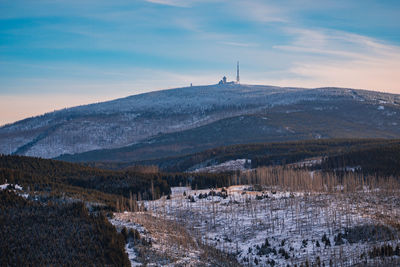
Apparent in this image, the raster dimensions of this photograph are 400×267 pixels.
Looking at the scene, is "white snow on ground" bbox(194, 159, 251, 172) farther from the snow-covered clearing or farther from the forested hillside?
the snow-covered clearing

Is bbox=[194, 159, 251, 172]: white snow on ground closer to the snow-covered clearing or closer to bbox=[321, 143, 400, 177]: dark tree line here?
bbox=[321, 143, 400, 177]: dark tree line

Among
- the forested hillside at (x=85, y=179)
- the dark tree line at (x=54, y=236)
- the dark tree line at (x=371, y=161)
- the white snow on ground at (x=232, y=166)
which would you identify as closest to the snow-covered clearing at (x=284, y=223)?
the dark tree line at (x=54, y=236)

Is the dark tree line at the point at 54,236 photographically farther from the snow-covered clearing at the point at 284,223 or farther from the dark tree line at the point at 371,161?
the dark tree line at the point at 371,161

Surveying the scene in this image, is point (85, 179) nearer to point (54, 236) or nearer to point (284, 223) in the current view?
point (54, 236)

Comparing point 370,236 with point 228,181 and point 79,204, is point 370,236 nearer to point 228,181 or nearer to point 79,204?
point 79,204

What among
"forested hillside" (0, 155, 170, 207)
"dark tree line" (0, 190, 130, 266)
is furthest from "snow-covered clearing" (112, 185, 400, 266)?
"forested hillside" (0, 155, 170, 207)

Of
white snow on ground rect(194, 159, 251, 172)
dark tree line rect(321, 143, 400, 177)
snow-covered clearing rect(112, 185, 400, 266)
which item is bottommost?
snow-covered clearing rect(112, 185, 400, 266)

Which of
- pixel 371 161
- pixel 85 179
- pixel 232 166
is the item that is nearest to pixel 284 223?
pixel 85 179

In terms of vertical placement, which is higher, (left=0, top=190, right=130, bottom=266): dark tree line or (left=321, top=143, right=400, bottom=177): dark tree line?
(left=321, top=143, right=400, bottom=177): dark tree line

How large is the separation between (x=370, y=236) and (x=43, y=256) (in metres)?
23.8

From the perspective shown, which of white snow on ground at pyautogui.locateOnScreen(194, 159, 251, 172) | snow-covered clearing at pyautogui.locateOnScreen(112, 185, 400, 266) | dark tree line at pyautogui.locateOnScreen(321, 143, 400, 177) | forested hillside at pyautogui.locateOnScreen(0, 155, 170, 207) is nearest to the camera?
snow-covered clearing at pyautogui.locateOnScreen(112, 185, 400, 266)

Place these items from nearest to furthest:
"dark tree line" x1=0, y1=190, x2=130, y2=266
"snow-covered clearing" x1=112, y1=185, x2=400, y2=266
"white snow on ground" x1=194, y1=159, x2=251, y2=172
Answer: "dark tree line" x1=0, y1=190, x2=130, y2=266
"snow-covered clearing" x1=112, y1=185, x2=400, y2=266
"white snow on ground" x1=194, y1=159, x2=251, y2=172

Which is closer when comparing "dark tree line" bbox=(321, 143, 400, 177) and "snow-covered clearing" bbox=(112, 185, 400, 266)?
"snow-covered clearing" bbox=(112, 185, 400, 266)

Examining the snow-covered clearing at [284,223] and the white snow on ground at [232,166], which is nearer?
the snow-covered clearing at [284,223]
